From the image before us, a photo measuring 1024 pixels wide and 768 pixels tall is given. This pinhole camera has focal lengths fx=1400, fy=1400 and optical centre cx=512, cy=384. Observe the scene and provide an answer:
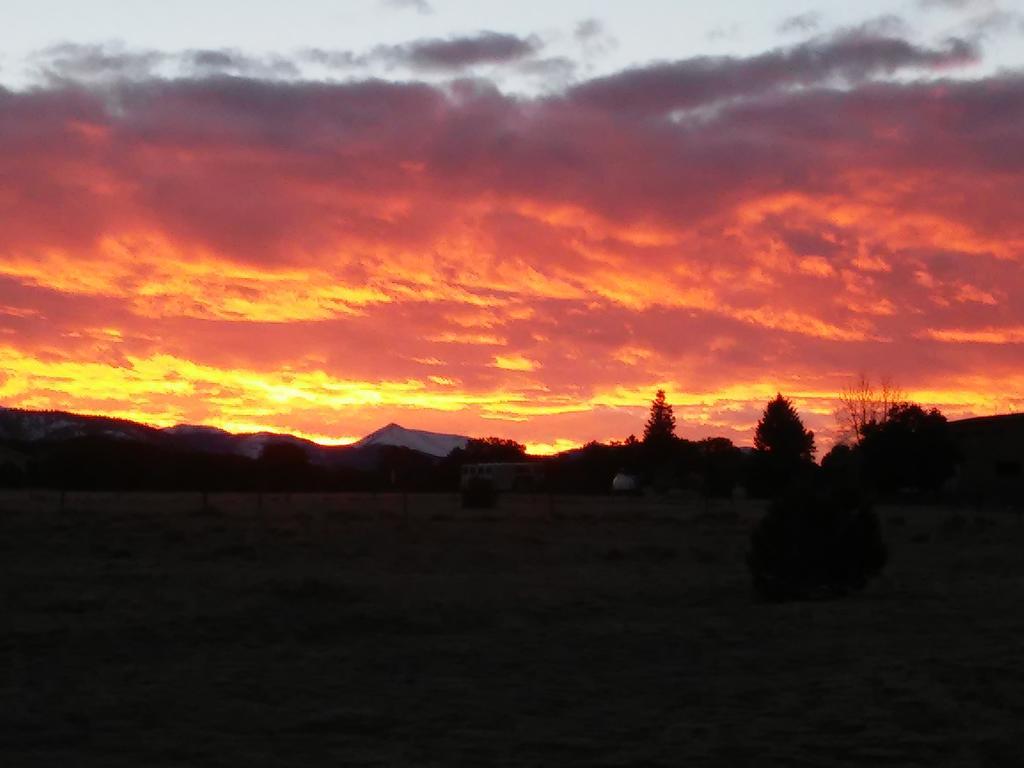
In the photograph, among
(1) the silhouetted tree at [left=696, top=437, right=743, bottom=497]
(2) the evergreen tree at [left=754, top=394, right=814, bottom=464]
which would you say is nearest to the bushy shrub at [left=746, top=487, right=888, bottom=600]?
(1) the silhouetted tree at [left=696, top=437, right=743, bottom=497]

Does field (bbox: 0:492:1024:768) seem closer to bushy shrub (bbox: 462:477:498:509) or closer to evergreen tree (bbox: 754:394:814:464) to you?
bushy shrub (bbox: 462:477:498:509)

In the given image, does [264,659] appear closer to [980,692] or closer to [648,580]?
[980,692]

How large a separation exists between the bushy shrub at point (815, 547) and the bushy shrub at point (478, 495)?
3762 centimetres

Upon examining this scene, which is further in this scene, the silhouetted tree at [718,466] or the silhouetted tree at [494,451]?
the silhouetted tree at [494,451]

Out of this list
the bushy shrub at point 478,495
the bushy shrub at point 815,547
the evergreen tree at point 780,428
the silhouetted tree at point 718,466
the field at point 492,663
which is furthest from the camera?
the evergreen tree at point 780,428

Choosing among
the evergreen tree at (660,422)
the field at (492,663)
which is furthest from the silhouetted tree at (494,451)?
the field at (492,663)

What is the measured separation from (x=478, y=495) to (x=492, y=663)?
44.0 meters

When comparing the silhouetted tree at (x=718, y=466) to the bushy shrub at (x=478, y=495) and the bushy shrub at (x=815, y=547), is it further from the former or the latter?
the bushy shrub at (x=815, y=547)

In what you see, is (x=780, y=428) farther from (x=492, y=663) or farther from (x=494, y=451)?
(x=492, y=663)

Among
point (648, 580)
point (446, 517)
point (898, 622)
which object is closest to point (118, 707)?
point (898, 622)

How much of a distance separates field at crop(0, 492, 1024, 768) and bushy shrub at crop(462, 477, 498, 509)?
29.4 metres

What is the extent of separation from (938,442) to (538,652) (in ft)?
210

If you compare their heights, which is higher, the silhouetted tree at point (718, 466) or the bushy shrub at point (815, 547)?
the silhouetted tree at point (718, 466)

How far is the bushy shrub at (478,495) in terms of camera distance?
57.7 m
